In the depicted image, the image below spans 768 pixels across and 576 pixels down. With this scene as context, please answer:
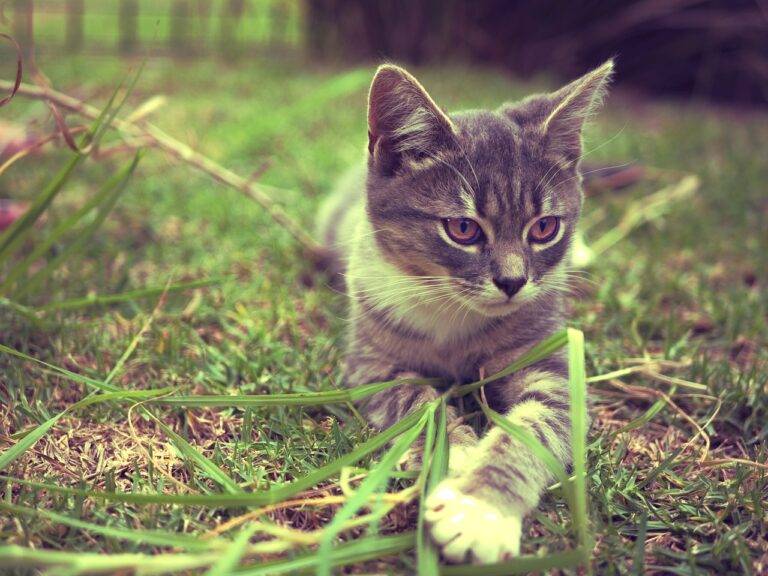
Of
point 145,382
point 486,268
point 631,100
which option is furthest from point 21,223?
point 631,100

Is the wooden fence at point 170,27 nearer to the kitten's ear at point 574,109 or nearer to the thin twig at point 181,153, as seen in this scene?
the thin twig at point 181,153

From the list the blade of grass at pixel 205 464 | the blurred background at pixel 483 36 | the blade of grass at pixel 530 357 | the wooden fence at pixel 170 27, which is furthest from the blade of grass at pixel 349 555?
the wooden fence at pixel 170 27

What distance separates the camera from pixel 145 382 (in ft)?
7.07

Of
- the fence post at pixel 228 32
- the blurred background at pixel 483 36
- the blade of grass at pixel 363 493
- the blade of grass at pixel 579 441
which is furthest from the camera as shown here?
the fence post at pixel 228 32

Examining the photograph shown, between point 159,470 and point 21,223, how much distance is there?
0.88 metres

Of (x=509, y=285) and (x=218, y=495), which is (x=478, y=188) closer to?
(x=509, y=285)

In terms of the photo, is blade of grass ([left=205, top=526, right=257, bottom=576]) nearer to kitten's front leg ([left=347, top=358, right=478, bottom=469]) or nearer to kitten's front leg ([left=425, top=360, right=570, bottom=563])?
kitten's front leg ([left=425, top=360, right=570, bottom=563])

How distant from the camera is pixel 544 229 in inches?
83.4

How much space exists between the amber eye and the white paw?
2.86 ft

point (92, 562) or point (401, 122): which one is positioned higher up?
point (401, 122)

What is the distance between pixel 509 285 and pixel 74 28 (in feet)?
19.6

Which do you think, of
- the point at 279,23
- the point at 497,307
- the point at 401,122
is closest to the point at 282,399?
the point at 497,307

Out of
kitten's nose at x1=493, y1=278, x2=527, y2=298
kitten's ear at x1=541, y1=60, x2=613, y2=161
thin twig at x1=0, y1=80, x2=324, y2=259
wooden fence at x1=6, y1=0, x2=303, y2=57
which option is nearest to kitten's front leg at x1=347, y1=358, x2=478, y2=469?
kitten's nose at x1=493, y1=278, x2=527, y2=298

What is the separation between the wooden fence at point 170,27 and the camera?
6.35 m
